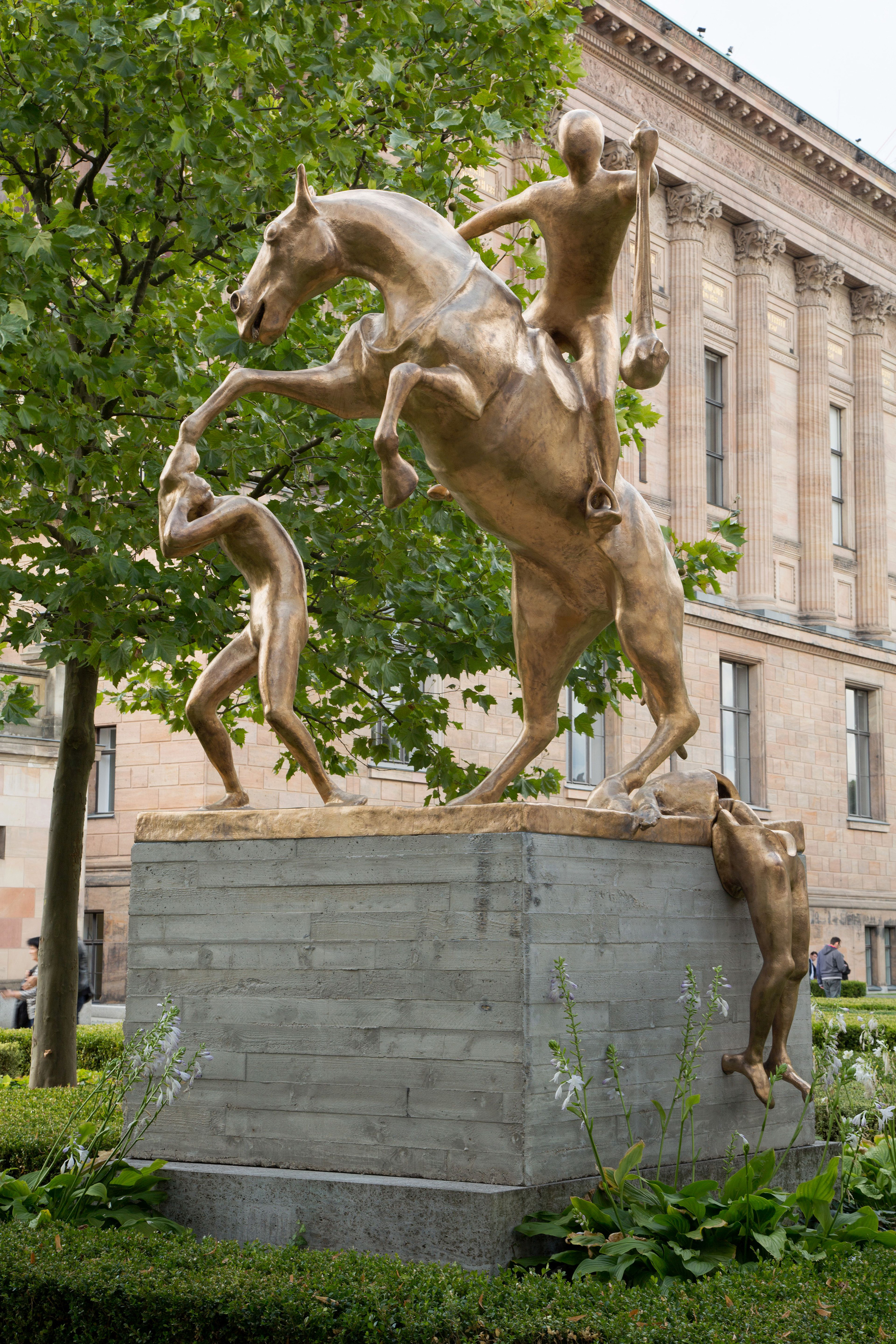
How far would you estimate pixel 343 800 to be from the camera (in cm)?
650

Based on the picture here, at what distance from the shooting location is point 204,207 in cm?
1003

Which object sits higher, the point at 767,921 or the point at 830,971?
the point at 767,921

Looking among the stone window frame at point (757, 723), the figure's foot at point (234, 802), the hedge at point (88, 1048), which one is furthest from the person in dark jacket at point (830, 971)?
the figure's foot at point (234, 802)

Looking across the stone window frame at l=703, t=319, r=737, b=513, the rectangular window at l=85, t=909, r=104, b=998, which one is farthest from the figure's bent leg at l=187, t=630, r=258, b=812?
the stone window frame at l=703, t=319, r=737, b=513

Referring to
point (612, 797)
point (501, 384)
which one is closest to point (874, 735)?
point (612, 797)

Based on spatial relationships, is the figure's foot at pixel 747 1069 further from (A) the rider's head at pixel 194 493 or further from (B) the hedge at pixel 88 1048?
(B) the hedge at pixel 88 1048

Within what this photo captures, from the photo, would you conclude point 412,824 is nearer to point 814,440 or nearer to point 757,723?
point 757,723

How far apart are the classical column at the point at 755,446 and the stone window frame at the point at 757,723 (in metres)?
1.41

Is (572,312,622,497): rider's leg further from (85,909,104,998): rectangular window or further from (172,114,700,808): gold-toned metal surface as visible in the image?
(85,909,104,998): rectangular window

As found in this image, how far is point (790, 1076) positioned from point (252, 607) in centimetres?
329

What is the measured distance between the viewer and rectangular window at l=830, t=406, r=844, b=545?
39.3m

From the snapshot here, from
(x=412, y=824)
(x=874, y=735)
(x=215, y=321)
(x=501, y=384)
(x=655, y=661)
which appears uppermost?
(x=874, y=735)

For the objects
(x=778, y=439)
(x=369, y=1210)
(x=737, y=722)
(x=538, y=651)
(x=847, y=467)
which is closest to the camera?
(x=369, y=1210)

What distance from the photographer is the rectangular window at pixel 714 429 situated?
3572cm
